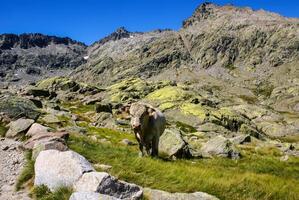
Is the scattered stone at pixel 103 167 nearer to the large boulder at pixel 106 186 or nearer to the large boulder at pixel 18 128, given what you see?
the large boulder at pixel 106 186

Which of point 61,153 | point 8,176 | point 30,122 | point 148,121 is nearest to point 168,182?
point 61,153

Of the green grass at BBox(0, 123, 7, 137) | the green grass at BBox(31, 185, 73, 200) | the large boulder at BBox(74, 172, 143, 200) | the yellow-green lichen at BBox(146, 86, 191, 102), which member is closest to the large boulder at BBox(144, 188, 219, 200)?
the large boulder at BBox(74, 172, 143, 200)

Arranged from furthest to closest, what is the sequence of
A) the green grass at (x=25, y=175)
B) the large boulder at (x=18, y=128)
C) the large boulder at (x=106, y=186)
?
the large boulder at (x=18, y=128)
the green grass at (x=25, y=175)
the large boulder at (x=106, y=186)

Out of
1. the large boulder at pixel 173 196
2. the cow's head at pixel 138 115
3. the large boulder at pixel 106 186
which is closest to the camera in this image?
the large boulder at pixel 106 186

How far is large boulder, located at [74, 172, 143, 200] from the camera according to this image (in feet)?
37.1

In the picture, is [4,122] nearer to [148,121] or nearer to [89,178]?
[148,121]

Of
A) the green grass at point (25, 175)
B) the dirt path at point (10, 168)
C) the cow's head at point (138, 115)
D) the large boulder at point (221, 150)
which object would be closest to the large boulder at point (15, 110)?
the dirt path at point (10, 168)

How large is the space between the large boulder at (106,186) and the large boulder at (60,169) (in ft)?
1.45

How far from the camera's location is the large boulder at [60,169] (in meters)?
12.5

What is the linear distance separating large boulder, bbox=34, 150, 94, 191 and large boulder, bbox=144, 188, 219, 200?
1979 mm

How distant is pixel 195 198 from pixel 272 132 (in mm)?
174830

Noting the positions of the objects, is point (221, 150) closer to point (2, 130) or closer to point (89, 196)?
point (2, 130)

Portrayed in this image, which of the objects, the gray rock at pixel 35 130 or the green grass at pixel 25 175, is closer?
the green grass at pixel 25 175

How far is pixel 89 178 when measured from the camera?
11.8m
